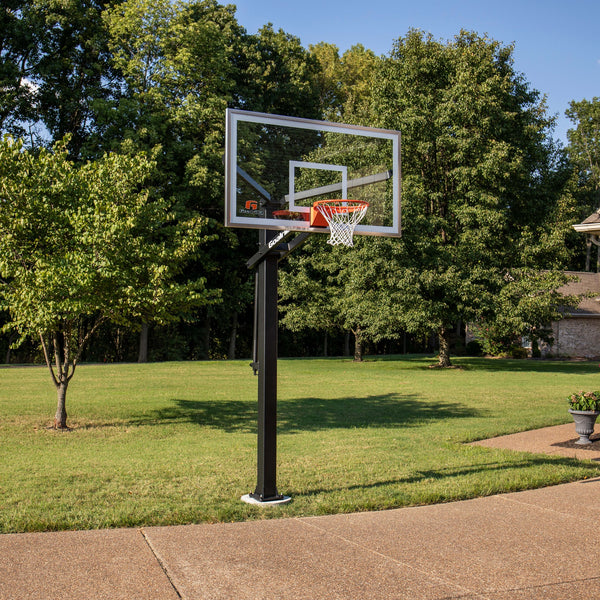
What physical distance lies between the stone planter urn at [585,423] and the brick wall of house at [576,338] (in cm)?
3015

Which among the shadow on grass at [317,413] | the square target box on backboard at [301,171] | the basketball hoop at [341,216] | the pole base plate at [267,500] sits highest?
the square target box on backboard at [301,171]

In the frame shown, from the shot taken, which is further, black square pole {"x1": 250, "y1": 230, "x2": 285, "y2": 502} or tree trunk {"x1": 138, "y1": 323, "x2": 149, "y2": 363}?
tree trunk {"x1": 138, "y1": 323, "x2": 149, "y2": 363}

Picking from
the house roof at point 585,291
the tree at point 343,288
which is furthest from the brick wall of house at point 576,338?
the tree at point 343,288

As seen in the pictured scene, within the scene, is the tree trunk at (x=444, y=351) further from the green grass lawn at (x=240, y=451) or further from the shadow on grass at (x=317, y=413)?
the shadow on grass at (x=317, y=413)

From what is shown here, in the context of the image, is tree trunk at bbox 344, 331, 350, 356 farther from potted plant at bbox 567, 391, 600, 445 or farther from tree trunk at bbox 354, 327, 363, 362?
potted plant at bbox 567, 391, 600, 445

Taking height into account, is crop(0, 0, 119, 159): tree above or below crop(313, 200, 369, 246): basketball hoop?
above

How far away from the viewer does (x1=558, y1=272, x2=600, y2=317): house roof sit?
38.6 meters

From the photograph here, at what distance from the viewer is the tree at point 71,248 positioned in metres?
10.5

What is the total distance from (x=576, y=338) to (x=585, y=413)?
31.3 meters

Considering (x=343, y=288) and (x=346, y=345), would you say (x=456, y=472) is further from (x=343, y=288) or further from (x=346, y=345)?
(x=346, y=345)

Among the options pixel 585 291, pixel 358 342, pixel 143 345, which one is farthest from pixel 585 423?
pixel 585 291

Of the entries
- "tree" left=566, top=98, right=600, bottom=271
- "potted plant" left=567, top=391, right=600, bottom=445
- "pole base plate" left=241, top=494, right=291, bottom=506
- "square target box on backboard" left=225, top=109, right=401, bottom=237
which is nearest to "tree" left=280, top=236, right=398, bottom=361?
"potted plant" left=567, top=391, right=600, bottom=445

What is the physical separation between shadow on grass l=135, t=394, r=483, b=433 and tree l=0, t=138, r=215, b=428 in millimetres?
2406

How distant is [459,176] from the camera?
2619 centimetres
